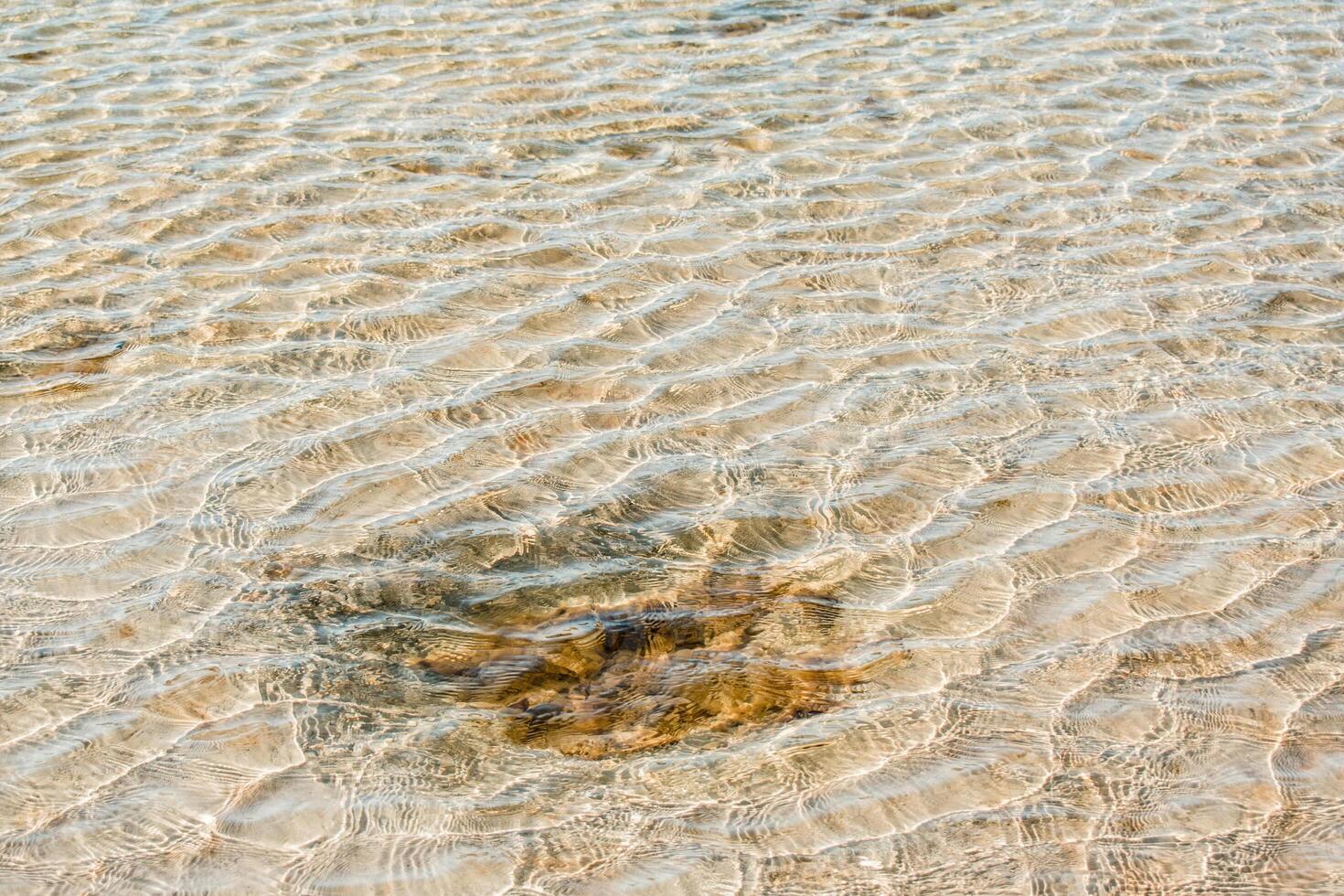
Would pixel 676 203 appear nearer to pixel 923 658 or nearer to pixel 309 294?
pixel 309 294

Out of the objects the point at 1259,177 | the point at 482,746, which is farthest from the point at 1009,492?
the point at 1259,177

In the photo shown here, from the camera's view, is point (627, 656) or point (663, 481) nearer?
point (627, 656)

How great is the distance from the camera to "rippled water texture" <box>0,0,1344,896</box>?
2402 mm

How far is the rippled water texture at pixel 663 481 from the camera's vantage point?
240 cm

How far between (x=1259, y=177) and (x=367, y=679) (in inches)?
151

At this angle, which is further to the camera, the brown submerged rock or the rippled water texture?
the brown submerged rock

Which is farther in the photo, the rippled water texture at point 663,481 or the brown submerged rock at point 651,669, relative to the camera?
the brown submerged rock at point 651,669

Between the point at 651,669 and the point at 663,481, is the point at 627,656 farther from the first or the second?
the point at 663,481

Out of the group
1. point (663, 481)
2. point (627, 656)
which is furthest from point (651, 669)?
point (663, 481)

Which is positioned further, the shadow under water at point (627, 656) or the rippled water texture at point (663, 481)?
the shadow under water at point (627, 656)

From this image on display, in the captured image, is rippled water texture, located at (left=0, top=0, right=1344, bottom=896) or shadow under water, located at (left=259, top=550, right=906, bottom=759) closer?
rippled water texture, located at (left=0, top=0, right=1344, bottom=896)

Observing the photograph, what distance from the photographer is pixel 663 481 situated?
11.0 feet

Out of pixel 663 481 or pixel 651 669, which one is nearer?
pixel 651 669

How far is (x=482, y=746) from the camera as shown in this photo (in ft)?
8.39
